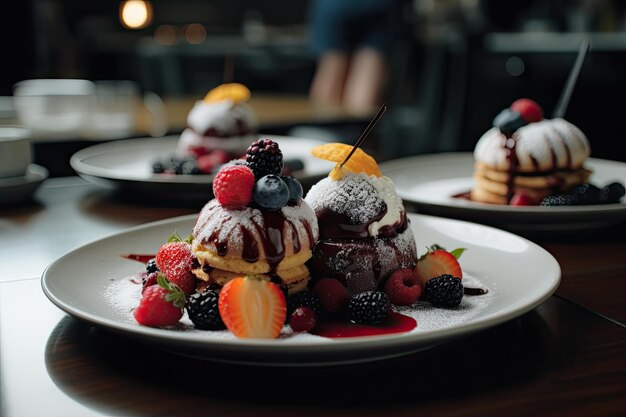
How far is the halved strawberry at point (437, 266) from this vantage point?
122 cm

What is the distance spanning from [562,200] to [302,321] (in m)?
0.93

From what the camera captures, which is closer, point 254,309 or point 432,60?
point 254,309

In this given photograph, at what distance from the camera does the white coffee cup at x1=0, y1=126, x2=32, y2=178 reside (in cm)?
195

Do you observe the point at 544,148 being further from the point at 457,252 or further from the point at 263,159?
the point at 263,159

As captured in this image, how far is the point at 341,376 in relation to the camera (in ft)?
2.92

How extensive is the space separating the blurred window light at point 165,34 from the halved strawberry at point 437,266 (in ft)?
31.2

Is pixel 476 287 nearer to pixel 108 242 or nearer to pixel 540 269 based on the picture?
pixel 540 269

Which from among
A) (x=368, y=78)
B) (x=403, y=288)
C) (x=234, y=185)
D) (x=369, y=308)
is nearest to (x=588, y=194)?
(x=403, y=288)

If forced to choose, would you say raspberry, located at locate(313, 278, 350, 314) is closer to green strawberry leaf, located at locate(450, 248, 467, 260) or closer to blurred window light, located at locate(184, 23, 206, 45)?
green strawberry leaf, located at locate(450, 248, 467, 260)

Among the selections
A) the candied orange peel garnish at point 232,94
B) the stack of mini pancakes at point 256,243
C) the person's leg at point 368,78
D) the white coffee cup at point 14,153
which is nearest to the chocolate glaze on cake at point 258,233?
the stack of mini pancakes at point 256,243

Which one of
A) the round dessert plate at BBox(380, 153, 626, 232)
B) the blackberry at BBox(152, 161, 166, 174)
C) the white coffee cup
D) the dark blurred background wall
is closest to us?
the round dessert plate at BBox(380, 153, 626, 232)

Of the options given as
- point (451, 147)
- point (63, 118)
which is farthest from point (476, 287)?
point (451, 147)

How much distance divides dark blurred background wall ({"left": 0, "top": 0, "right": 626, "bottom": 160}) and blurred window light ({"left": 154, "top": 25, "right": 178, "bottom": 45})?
49 centimetres

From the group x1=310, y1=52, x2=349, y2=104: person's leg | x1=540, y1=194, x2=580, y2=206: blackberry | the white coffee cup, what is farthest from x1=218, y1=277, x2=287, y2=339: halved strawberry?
x1=310, y1=52, x2=349, y2=104: person's leg
